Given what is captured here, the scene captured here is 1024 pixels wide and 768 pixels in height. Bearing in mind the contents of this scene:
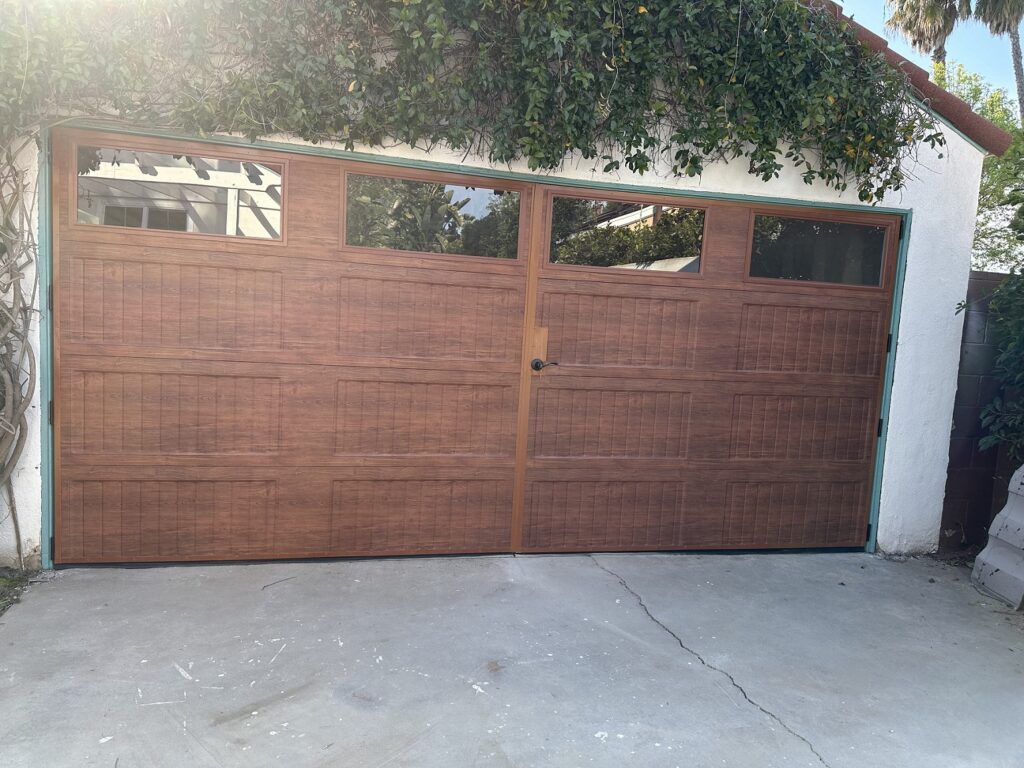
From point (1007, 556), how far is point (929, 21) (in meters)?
13.7

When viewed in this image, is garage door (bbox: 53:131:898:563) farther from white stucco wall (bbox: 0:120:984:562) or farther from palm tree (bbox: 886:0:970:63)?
palm tree (bbox: 886:0:970:63)

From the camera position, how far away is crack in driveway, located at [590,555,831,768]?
2.72 m

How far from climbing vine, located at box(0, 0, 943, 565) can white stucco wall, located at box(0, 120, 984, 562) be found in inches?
10.7

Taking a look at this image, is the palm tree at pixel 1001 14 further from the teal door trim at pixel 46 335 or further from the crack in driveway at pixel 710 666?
the teal door trim at pixel 46 335

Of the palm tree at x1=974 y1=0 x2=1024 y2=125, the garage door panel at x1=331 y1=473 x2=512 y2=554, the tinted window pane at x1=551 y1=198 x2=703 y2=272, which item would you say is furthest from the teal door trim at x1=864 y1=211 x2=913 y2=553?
the palm tree at x1=974 y1=0 x2=1024 y2=125

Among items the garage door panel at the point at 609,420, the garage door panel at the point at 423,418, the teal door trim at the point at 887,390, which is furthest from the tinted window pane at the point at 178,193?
the teal door trim at the point at 887,390

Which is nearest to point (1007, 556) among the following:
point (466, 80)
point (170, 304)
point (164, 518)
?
point (466, 80)

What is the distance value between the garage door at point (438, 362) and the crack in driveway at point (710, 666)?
49cm

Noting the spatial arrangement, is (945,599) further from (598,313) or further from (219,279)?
(219,279)

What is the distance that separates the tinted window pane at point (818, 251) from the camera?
4.62 metres

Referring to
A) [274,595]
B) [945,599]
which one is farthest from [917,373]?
[274,595]

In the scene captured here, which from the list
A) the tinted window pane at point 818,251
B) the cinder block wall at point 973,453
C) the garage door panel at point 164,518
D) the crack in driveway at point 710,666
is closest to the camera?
the crack in driveway at point 710,666

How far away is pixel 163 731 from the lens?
8.33 ft

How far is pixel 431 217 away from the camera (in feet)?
13.7
